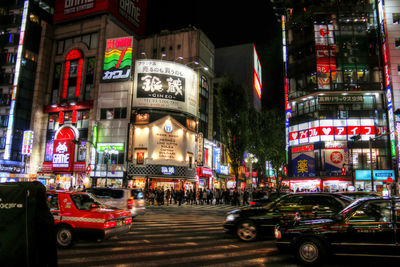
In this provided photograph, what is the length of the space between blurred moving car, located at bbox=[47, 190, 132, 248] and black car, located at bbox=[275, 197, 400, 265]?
4792 millimetres

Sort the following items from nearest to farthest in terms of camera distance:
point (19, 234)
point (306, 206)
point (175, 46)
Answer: point (19, 234)
point (306, 206)
point (175, 46)

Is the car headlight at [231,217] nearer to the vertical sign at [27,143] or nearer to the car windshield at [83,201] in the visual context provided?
the car windshield at [83,201]

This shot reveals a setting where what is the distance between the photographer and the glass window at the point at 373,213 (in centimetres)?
654

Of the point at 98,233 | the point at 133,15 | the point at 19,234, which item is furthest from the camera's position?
the point at 133,15

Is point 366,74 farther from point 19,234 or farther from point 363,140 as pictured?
point 19,234

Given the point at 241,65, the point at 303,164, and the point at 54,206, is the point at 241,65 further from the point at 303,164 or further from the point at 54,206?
the point at 54,206

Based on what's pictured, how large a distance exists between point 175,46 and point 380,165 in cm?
3292

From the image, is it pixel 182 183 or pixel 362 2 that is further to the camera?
pixel 362 2

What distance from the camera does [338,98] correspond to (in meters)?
42.8

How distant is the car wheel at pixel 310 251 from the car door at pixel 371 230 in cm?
43

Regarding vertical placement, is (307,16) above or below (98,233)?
above

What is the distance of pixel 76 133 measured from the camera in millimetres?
41344

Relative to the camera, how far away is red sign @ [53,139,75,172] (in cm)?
3984

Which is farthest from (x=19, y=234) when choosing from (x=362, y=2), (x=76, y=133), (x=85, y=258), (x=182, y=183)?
(x=362, y=2)
